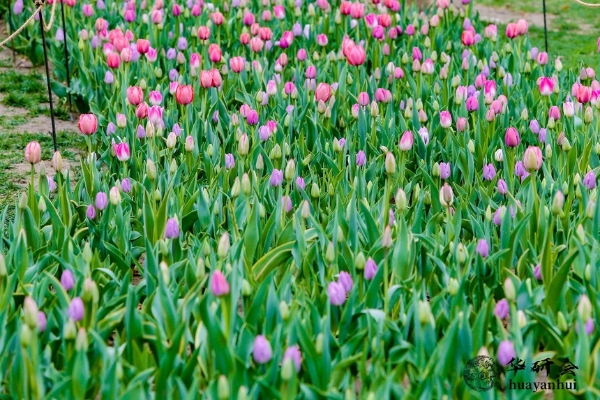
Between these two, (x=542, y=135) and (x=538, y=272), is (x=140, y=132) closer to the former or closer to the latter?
(x=542, y=135)

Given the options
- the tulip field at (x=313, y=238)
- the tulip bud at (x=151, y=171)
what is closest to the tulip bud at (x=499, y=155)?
the tulip field at (x=313, y=238)

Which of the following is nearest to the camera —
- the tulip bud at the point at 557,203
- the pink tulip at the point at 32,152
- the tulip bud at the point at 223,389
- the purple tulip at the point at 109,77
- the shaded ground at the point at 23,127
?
the tulip bud at the point at 223,389

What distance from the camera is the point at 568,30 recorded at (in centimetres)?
865

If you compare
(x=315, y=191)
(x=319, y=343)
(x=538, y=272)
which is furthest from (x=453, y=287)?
(x=315, y=191)

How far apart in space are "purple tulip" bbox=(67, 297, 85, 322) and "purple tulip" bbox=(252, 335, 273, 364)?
20.6 inches

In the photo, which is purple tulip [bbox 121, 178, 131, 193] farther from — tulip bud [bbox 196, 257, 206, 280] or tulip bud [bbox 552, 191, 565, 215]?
tulip bud [bbox 552, 191, 565, 215]

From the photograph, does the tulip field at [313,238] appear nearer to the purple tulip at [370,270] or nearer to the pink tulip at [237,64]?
the purple tulip at [370,270]

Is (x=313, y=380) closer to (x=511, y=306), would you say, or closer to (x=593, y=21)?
(x=511, y=306)

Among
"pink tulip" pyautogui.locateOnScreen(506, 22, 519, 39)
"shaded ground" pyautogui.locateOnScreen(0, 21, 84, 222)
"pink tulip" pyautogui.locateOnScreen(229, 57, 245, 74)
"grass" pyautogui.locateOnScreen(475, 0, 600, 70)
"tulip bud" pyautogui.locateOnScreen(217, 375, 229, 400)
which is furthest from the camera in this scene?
"grass" pyautogui.locateOnScreen(475, 0, 600, 70)

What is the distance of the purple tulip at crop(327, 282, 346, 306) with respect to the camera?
2684 mm

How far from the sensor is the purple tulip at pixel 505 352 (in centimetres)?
238

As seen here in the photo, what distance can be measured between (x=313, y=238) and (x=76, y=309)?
1051 mm

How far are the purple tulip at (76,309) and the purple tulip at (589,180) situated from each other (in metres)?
2.03

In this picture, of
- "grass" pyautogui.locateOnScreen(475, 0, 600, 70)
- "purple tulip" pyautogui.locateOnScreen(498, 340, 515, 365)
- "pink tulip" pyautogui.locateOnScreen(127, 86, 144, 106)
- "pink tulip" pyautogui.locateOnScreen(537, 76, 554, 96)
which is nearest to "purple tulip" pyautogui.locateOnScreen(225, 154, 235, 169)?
"pink tulip" pyautogui.locateOnScreen(127, 86, 144, 106)
